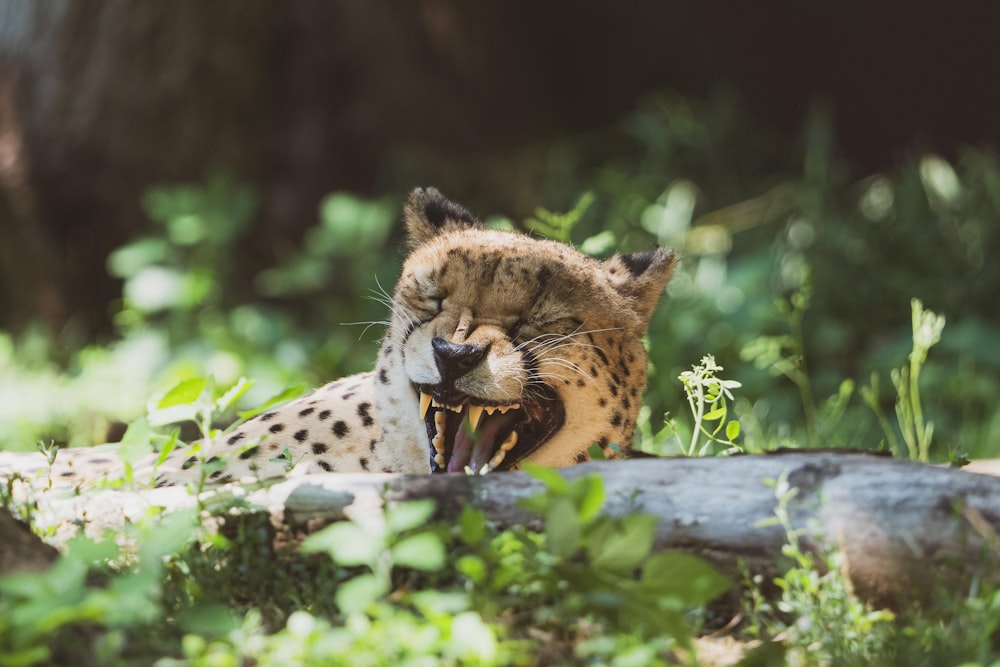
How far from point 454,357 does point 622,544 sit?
114 cm

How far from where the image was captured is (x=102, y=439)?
18.0ft

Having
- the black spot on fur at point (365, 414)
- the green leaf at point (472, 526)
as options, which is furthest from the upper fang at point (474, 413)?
the green leaf at point (472, 526)

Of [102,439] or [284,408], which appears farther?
[102,439]

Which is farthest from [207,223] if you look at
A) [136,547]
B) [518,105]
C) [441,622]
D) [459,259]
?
[441,622]

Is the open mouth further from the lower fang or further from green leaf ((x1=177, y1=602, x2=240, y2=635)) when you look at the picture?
green leaf ((x1=177, y1=602, x2=240, y2=635))

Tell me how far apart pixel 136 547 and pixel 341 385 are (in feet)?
5.42

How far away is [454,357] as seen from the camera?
11.1 ft

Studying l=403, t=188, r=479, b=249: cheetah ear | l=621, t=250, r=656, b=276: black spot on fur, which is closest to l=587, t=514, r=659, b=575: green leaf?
l=621, t=250, r=656, b=276: black spot on fur

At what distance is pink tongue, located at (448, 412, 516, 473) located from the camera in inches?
137

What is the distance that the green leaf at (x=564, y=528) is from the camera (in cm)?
234

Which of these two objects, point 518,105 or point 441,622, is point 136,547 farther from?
point 518,105

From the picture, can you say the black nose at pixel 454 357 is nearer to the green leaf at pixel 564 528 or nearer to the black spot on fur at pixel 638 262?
the black spot on fur at pixel 638 262

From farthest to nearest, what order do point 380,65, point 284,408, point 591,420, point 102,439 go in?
point 380,65, point 102,439, point 284,408, point 591,420

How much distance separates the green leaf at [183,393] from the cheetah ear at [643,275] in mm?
1686
